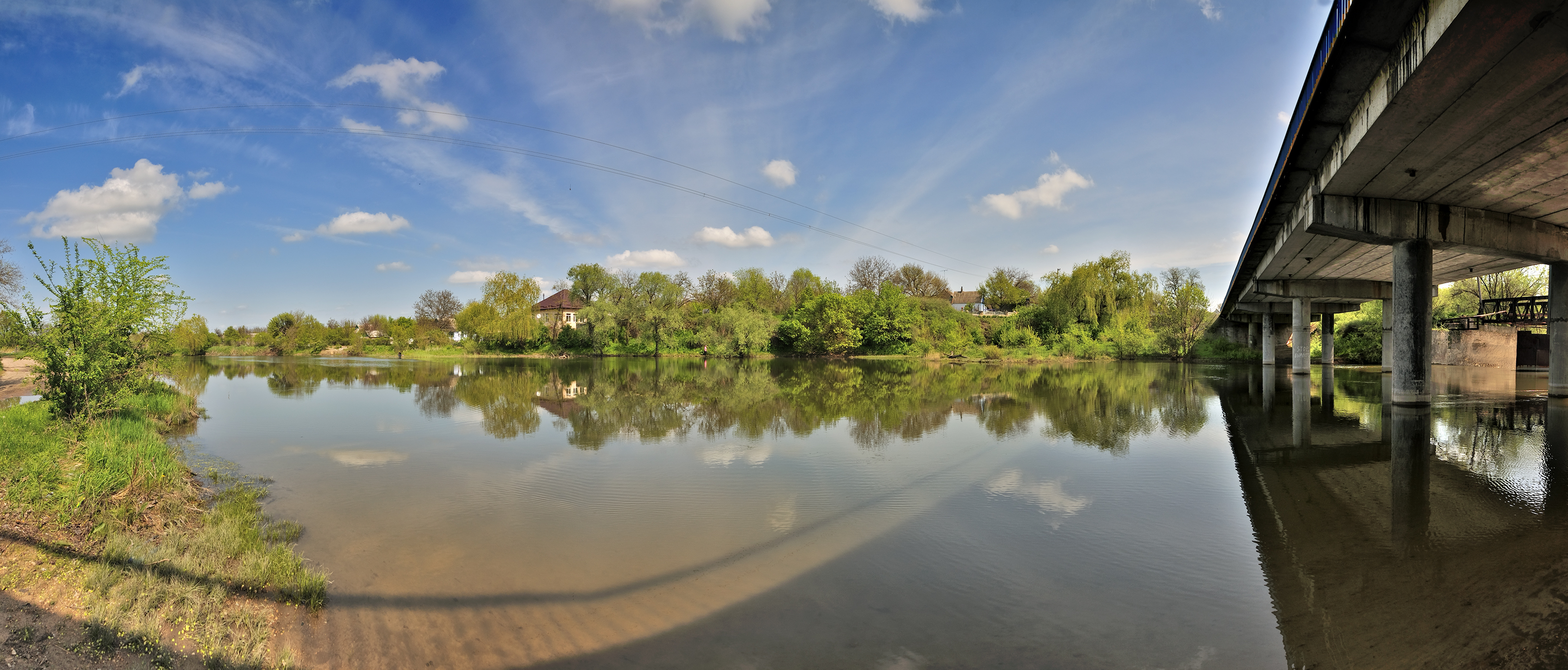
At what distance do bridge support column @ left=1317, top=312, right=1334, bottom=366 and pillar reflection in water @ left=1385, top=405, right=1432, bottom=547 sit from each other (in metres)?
30.4

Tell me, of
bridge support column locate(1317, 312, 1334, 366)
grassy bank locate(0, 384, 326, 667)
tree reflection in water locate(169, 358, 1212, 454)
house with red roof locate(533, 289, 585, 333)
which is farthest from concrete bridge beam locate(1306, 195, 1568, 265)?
house with red roof locate(533, 289, 585, 333)

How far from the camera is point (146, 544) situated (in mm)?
5953

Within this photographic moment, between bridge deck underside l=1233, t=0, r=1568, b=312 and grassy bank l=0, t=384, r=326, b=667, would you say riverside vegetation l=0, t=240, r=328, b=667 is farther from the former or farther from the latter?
bridge deck underside l=1233, t=0, r=1568, b=312

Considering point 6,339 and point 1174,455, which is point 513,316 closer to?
point 6,339

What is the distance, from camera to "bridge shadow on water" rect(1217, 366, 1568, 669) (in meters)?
4.25

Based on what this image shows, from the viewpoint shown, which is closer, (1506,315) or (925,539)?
(925,539)

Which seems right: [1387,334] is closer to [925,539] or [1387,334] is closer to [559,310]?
[925,539]

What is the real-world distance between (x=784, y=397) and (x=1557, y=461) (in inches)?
684

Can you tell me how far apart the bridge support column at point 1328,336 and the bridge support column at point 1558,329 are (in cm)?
2211

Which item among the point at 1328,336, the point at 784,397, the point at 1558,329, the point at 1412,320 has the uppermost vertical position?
the point at 1412,320

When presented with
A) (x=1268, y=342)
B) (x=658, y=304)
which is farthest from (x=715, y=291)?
(x=1268, y=342)

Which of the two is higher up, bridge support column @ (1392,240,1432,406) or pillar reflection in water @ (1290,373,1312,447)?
bridge support column @ (1392,240,1432,406)

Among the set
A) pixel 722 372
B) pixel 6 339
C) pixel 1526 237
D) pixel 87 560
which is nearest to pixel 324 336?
pixel 722 372

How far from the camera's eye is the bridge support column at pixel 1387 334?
32.1 metres
